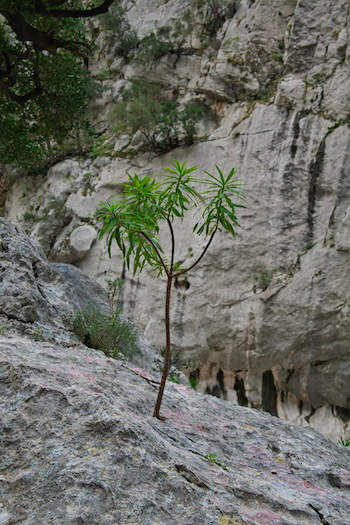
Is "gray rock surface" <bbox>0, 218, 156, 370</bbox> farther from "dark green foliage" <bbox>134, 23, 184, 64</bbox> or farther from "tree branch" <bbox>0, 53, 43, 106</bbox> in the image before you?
"dark green foliage" <bbox>134, 23, 184, 64</bbox>

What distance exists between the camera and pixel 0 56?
10883 mm

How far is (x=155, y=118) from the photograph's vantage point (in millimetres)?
20891

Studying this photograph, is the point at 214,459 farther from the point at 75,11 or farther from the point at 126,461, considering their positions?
the point at 75,11

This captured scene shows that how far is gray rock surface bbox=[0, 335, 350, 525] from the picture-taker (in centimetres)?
295

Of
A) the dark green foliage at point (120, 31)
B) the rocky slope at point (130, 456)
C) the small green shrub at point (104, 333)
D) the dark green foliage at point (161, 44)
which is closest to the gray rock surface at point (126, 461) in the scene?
the rocky slope at point (130, 456)

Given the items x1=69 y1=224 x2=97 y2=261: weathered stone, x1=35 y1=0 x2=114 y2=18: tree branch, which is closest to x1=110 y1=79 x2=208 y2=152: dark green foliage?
x1=69 y1=224 x2=97 y2=261: weathered stone

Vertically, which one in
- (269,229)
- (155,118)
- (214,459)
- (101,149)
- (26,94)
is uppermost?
(155,118)

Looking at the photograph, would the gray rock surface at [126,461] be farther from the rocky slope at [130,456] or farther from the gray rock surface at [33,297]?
the gray rock surface at [33,297]

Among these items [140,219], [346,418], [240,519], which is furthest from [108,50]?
[240,519]

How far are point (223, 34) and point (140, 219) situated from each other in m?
22.9

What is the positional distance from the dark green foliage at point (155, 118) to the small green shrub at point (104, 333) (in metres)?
13.5

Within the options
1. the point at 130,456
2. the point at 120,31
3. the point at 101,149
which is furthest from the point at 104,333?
the point at 120,31

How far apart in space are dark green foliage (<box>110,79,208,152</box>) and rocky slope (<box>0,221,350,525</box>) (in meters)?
16.2

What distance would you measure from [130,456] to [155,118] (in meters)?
19.3
